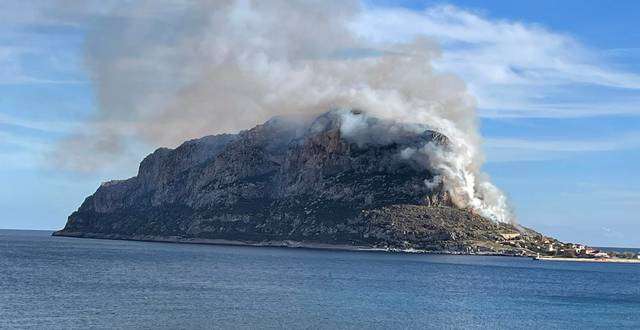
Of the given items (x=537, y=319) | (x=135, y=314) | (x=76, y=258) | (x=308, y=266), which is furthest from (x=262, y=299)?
(x=76, y=258)

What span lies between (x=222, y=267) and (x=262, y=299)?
6201cm

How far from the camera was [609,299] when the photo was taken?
13975 cm

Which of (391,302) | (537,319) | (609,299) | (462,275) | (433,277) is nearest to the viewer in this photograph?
(537,319)

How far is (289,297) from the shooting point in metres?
114

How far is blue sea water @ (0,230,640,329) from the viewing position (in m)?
90.0

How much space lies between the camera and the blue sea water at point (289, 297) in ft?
295

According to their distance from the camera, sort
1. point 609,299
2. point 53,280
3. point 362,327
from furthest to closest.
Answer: point 609,299 < point 53,280 < point 362,327

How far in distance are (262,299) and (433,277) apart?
62099 millimetres

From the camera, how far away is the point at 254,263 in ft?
623

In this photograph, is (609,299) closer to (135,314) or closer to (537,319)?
(537,319)

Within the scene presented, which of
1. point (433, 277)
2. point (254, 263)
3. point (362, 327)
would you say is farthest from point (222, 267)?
point (362, 327)

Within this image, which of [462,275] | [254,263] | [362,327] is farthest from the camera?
[254,263]

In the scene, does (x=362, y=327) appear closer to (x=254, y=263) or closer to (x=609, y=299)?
(x=609, y=299)

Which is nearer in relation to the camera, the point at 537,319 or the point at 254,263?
the point at 537,319
